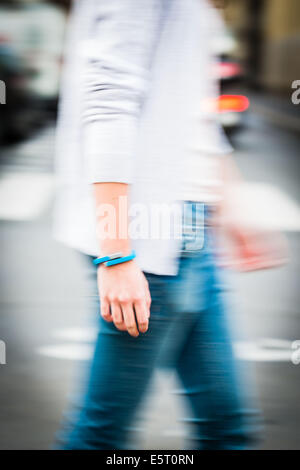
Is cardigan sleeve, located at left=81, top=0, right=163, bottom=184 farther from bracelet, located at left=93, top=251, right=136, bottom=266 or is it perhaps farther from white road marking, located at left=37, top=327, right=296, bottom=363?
white road marking, located at left=37, top=327, right=296, bottom=363

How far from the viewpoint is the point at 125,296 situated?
1.51 m

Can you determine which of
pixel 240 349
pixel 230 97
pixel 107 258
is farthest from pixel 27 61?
pixel 107 258

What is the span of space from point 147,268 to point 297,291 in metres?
3.56

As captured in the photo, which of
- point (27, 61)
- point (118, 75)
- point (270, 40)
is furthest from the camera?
point (270, 40)

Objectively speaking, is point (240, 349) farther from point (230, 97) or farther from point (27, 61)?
point (230, 97)

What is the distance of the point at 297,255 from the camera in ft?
19.4

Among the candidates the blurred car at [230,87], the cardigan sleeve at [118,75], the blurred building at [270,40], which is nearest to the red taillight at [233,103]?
the blurred car at [230,87]

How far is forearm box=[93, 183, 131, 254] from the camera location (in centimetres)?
148

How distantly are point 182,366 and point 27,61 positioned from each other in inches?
389

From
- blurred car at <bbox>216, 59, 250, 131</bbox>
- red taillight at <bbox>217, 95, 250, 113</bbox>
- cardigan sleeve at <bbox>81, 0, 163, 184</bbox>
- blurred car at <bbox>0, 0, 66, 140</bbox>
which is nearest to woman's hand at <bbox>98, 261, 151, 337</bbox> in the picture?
cardigan sleeve at <bbox>81, 0, 163, 184</bbox>

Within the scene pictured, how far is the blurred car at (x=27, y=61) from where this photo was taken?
1068 centimetres
